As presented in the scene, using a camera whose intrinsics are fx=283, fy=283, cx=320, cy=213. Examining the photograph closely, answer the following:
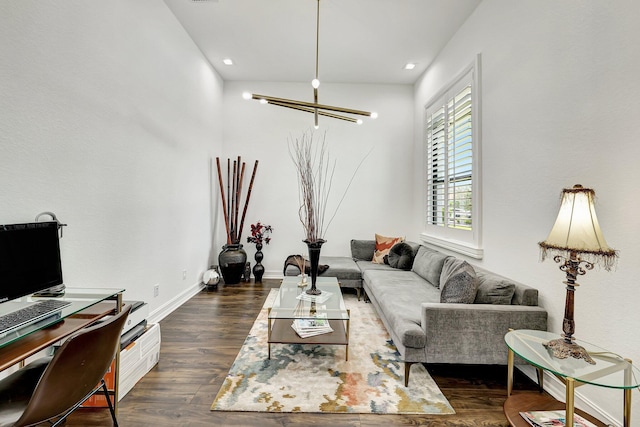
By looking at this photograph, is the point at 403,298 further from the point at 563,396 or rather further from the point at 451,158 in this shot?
the point at 451,158

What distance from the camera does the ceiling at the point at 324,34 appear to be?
3.08 m

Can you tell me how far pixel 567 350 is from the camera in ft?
4.79

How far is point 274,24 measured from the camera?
338 cm

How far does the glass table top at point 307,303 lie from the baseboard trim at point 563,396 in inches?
57.2

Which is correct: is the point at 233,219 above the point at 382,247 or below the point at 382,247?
above

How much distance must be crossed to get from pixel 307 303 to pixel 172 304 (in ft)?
6.05

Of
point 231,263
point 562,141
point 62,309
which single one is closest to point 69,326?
point 62,309

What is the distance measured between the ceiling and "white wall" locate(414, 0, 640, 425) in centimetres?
64

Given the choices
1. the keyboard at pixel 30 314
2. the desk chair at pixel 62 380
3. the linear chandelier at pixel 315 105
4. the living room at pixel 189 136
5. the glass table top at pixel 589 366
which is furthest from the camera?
the linear chandelier at pixel 315 105

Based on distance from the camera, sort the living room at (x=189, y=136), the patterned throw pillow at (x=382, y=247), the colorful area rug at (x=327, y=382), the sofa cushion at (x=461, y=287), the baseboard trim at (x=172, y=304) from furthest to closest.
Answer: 1. the patterned throw pillow at (x=382, y=247)
2. the baseboard trim at (x=172, y=304)
3. the sofa cushion at (x=461, y=287)
4. the colorful area rug at (x=327, y=382)
5. the living room at (x=189, y=136)

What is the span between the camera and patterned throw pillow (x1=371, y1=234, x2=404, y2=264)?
14.5ft

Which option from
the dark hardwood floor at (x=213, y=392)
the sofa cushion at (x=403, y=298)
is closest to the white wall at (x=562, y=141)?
the dark hardwood floor at (x=213, y=392)

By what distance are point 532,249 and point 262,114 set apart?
4.38m

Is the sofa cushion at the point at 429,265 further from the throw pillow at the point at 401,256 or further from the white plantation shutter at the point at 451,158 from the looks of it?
the white plantation shutter at the point at 451,158
